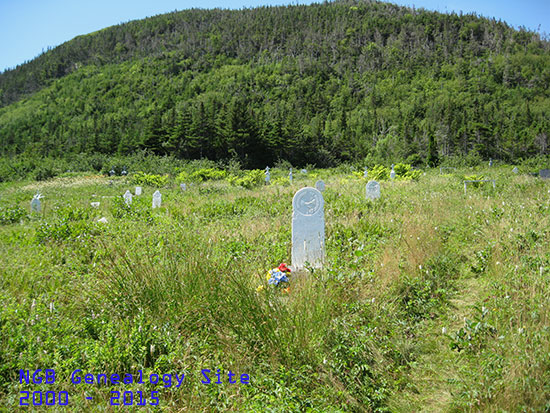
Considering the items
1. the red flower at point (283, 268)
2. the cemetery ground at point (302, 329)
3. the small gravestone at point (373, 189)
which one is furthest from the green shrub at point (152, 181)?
the red flower at point (283, 268)

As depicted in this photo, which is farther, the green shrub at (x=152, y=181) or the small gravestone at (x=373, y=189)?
the green shrub at (x=152, y=181)

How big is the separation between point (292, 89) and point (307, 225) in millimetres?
109081

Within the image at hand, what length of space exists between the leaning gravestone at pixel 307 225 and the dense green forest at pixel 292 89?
123ft

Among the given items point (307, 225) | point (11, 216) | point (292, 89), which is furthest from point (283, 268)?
point (292, 89)

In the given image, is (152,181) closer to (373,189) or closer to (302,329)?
(373,189)

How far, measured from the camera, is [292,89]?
354ft

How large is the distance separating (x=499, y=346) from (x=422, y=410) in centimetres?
78

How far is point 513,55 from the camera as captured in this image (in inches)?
4771

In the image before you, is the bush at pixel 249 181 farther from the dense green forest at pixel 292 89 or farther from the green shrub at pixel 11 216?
the dense green forest at pixel 292 89

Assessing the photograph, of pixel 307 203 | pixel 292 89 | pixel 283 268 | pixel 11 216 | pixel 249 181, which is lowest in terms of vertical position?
pixel 249 181

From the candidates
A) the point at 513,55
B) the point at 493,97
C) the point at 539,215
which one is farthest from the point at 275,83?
the point at 539,215

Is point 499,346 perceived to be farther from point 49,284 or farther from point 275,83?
point 275,83

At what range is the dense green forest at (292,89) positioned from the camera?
5275cm

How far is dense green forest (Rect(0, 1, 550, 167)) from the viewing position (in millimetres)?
52750
